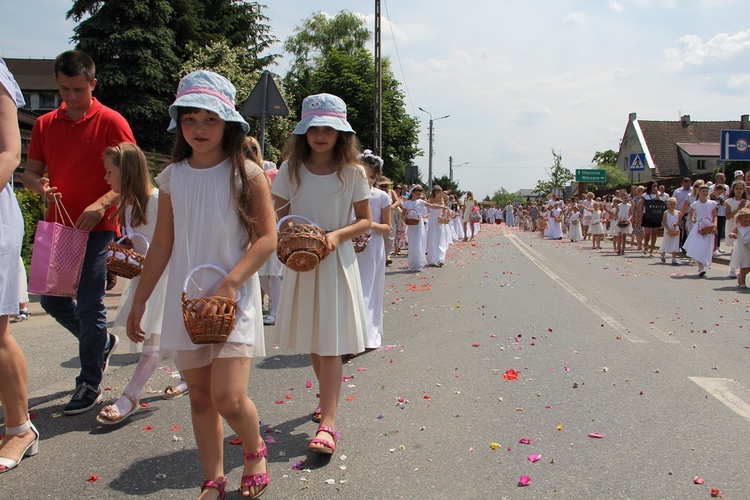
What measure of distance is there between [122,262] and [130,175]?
1.81 feet

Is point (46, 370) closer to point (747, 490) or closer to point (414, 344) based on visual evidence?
point (414, 344)

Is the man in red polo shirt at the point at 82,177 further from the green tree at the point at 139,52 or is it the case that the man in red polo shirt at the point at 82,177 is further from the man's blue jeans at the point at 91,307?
the green tree at the point at 139,52

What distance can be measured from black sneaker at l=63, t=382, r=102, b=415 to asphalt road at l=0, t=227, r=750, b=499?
0.25 ft

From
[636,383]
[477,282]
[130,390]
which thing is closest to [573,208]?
[477,282]

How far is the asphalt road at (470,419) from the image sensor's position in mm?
3500

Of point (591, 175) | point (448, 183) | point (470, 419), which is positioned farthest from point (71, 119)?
point (448, 183)

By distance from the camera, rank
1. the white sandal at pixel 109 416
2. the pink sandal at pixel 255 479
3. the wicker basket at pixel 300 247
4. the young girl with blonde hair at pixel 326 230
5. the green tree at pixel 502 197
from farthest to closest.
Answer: the green tree at pixel 502 197 → the white sandal at pixel 109 416 → the young girl with blonde hair at pixel 326 230 → the wicker basket at pixel 300 247 → the pink sandal at pixel 255 479

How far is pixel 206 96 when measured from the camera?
298 centimetres

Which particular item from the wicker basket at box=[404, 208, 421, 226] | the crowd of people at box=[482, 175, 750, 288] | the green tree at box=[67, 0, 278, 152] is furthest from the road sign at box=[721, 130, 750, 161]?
the green tree at box=[67, 0, 278, 152]

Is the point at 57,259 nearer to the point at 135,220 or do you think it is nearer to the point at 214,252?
the point at 135,220

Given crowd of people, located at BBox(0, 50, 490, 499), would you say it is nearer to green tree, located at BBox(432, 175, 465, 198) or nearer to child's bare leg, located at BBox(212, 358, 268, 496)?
child's bare leg, located at BBox(212, 358, 268, 496)

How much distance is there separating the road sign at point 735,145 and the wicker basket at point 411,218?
392 inches

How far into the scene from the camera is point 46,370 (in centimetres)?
576

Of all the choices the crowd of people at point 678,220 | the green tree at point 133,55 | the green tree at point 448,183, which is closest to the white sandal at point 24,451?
the crowd of people at point 678,220
